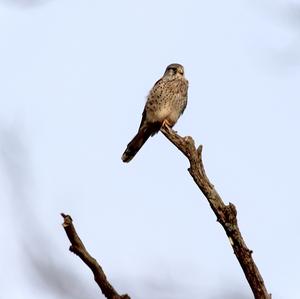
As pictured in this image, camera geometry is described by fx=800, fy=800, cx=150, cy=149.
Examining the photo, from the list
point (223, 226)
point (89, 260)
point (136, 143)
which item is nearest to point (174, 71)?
point (136, 143)

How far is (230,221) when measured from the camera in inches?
133

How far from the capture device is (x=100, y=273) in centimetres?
243

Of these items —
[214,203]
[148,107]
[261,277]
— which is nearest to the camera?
[261,277]

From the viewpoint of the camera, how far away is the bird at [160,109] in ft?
23.5

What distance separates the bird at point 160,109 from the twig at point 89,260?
15.2 ft

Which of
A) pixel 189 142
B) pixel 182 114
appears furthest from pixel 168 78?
pixel 189 142

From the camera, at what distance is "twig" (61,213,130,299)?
236 cm

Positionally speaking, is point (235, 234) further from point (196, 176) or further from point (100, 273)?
point (100, 273)

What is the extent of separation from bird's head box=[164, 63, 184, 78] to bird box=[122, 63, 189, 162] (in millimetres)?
110

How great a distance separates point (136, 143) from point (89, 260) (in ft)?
16.1

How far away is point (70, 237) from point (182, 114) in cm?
507

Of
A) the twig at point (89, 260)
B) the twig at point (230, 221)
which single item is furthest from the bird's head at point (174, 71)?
the twig at point (89, 260)

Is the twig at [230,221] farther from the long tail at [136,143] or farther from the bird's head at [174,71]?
the bird's head at [174,71]

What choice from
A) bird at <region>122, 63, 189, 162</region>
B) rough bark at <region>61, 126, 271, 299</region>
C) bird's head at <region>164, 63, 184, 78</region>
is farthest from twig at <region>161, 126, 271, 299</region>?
bird's head at <region>164, 63, 184, 78</region>
